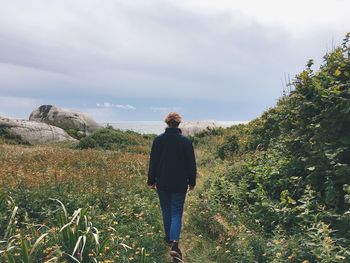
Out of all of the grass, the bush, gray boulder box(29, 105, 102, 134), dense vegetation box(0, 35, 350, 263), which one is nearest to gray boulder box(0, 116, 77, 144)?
the bush

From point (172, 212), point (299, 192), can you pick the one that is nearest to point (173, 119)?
point (172, 212)

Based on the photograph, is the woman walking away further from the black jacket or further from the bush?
the bush

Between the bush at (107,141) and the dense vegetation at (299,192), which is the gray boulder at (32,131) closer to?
the bush at (107,141)

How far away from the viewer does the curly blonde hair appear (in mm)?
6773

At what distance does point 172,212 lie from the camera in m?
6.68

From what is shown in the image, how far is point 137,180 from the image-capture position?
10.6 metres

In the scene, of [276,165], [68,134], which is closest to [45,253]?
[276,165]

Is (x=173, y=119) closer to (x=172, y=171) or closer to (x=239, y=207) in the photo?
(x=172, y=171)

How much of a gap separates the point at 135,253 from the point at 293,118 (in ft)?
14.3

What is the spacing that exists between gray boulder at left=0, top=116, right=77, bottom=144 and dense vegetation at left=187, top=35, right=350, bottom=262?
2284 cm

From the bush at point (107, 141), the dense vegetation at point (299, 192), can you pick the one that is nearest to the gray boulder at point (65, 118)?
the bush at point (107, 141)

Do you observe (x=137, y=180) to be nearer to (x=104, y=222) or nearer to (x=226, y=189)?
(x=226, y=189)

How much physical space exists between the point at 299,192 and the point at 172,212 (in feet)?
7.18

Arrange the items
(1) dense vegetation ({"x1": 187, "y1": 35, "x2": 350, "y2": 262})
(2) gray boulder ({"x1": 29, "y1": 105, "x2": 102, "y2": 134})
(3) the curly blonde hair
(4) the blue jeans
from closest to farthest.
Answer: (1) dense vegetation ({"x1": 187, "y1": 35, "x2": 350, "y2": 262}) < (4) the blue jeans < (3) the curly blonde hair < (2) gray boulder ({"x1": 29, "y1": 105, "x2": 102, "y2": 134})
